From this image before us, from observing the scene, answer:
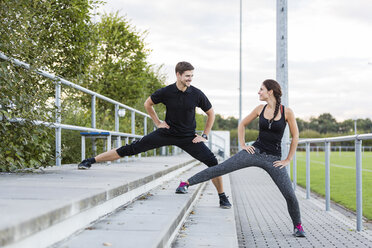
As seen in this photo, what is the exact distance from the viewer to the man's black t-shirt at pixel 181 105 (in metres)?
5.25

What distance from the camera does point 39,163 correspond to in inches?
210

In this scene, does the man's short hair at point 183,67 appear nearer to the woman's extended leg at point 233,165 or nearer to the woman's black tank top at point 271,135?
the woman's black tank top at point 271,135

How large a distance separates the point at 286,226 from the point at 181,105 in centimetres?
184

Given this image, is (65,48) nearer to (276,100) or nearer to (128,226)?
(276,100)

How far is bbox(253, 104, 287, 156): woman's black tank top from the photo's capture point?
178 inches

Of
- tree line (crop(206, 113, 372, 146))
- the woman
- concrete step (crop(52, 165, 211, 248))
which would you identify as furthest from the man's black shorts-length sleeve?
tree line (crop(206, 113, 372, 146))

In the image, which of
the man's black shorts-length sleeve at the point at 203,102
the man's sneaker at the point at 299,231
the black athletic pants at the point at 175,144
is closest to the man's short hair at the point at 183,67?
the man's black shorts-length sleeve at the point at 203,102

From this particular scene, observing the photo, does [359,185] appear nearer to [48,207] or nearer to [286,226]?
[286,226]

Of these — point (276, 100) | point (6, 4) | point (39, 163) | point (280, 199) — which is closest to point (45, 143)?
point (39, 163)

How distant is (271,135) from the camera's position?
4.55 meters

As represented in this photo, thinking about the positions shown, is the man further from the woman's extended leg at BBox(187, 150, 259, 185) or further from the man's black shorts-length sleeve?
the woman's extended leg at BBox(187, 150, 259, 185)

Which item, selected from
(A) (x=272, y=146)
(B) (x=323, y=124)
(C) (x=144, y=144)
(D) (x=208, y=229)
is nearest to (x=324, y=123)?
(B) (x=323, y=124)

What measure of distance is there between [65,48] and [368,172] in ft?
23.6

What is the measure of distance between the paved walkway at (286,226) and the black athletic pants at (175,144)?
89 cm
